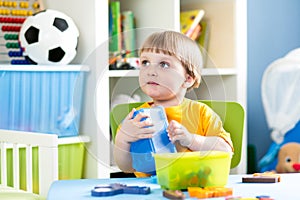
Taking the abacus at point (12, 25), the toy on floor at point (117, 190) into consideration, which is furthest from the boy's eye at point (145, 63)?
the abacus at point (12, 25)

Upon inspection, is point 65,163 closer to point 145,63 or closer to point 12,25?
point 12,25

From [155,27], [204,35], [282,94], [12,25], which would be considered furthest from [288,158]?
[12,25]

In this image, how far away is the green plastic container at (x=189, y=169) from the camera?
108cm

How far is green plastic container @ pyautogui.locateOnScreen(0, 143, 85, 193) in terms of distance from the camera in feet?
6.55

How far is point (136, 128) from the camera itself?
1137 millimetres

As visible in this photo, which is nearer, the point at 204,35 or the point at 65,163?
the point at 65,163

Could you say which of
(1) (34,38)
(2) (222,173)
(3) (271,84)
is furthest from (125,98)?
(3) (271,84)

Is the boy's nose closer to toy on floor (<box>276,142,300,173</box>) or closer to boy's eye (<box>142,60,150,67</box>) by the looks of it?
boy's eye (<box>142,60,150,67</box>)

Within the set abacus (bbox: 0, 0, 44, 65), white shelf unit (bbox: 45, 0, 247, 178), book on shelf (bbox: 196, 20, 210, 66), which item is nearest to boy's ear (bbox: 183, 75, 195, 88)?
white shelf unit (bbox: 45, 0, 247, 178)

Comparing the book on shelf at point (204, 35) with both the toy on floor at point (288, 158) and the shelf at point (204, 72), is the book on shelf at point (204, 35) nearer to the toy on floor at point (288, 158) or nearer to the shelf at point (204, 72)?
the shelf at point (204, 72)

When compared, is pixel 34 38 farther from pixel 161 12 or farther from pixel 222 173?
pixel 222 173

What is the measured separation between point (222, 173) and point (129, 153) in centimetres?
18

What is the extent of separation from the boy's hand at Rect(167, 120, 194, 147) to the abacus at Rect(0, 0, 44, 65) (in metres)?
1.14

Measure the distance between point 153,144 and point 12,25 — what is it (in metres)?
1.26
